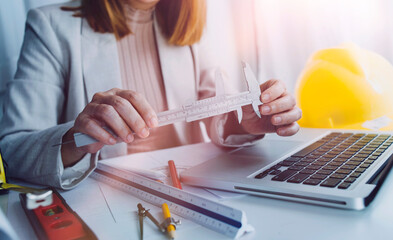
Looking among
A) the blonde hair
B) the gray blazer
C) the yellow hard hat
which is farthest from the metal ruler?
the blonde hair

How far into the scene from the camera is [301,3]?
1.35 m

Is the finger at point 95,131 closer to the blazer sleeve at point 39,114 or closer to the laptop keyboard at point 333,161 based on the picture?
A: the blazer sleeve at point 39,114

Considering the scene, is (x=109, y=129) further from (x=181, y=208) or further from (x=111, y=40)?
(x=111, y=40)

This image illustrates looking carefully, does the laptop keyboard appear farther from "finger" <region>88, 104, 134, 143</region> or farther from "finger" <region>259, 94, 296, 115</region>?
"finger" <region>88, 104, 134, 143</region>

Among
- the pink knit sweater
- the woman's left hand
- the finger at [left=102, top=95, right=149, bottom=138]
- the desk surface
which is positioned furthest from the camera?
the pink knit sweater

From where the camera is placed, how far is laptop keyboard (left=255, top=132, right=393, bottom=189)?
0.48 metres

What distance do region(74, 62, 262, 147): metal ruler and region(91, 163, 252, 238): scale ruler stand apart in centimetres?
10

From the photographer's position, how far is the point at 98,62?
92 centimetres

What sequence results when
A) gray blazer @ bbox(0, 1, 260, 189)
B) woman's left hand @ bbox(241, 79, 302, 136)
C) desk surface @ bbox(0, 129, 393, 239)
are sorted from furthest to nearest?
gray blazer @ bbox(0, 1, 260, 189) → woman's left hand @ bbox(241, 79, 302, 136) → desk surface @ bbox(0, 129, 393, 239)

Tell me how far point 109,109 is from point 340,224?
38 cm

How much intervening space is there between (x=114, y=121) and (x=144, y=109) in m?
0.05

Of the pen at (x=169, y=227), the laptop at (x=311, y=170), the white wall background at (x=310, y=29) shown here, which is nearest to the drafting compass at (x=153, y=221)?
the pen at (x=169, y=227)

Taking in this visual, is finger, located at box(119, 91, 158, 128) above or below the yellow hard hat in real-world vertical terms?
above

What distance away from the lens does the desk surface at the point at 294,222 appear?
15.0 inches
